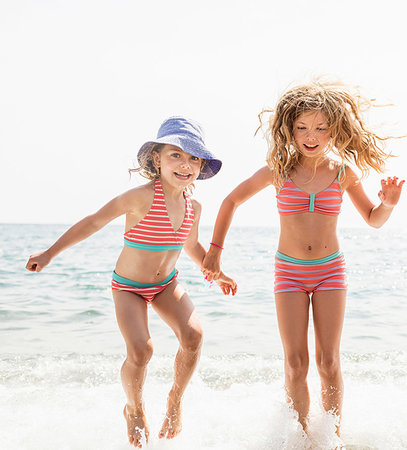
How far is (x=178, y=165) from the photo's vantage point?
3.63 m

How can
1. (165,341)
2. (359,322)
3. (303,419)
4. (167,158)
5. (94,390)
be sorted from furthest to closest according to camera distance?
(359,322) < (165,341) < (94,390) < (167,158) < (303,419)

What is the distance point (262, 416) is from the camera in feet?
13.2

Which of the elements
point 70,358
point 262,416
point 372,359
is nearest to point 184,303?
point 262,416

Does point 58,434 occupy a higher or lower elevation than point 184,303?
lower

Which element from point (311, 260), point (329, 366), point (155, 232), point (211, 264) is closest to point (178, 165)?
point (155, 232)

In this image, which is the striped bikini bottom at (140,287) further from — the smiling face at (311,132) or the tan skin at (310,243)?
the smiling face at (311,132)

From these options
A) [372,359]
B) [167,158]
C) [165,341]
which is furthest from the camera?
[165,341]

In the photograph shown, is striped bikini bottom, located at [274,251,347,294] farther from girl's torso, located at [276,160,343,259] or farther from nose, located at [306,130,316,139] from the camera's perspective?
nose, located at [306,130,316,139]

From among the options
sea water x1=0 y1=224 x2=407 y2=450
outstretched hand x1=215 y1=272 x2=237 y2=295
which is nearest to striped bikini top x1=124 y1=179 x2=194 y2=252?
outstretched hand x1=215 y1=272 x2=237 y2=295

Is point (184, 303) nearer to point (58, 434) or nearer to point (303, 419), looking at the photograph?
point (303, 419)

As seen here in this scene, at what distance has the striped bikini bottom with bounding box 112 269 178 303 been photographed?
362 cm

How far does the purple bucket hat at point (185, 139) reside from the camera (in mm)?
3615

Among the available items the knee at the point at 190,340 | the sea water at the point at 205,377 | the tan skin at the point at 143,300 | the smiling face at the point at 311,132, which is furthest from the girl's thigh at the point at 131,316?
the smiling face at the point at 311,132

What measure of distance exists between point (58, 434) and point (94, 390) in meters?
0.97
